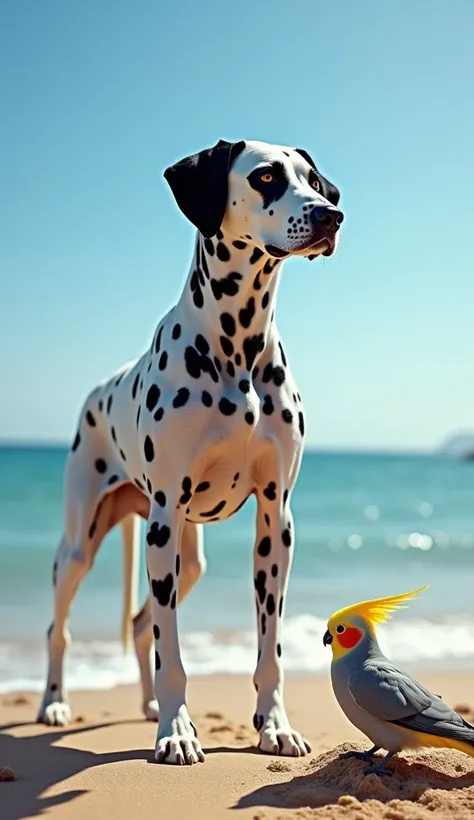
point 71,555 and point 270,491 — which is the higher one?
point 270,491

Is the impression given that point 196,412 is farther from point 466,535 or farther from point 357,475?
point 357,475

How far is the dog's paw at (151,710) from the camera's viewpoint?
592 centimetres

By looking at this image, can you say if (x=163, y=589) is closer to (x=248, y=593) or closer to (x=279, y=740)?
(x=279, y=740)

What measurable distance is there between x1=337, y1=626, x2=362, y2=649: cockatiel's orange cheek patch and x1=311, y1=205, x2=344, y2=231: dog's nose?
1.58m

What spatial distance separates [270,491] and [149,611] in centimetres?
160

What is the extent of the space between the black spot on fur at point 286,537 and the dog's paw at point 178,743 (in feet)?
3.15

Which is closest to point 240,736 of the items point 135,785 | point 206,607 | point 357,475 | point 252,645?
point 135,785

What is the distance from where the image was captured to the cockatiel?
11.6 feet

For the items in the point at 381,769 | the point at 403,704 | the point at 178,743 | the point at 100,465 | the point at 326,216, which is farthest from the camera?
the point at 100,465

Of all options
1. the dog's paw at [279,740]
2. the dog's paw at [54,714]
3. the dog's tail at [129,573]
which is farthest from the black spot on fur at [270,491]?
the dog's paw at [54,714]

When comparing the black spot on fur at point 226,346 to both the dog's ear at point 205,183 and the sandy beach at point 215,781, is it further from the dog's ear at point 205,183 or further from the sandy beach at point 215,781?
the sandy beach at point 215,781

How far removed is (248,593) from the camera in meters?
12.2

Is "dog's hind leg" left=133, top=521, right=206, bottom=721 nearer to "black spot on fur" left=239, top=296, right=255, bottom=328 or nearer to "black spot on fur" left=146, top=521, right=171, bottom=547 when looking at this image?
"black spot on fur" left=146, top=521, right=171, bottom=547

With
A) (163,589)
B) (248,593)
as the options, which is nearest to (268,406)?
(163,589)
